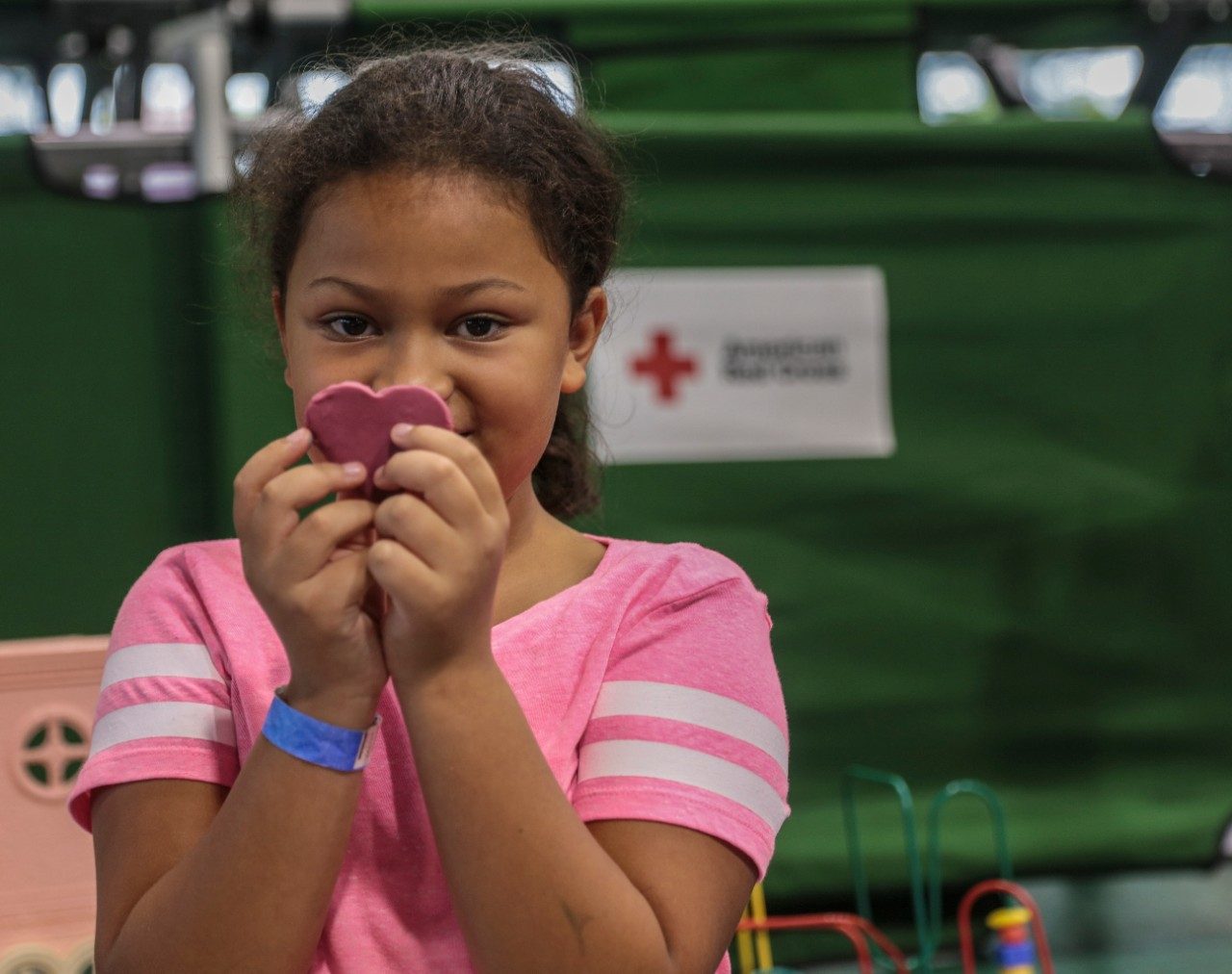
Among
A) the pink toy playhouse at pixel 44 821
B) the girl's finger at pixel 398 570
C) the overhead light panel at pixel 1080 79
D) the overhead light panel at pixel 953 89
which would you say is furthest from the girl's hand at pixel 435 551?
the overhead light panel at pixel 1080 79

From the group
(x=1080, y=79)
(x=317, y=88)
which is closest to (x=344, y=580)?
(x=317, y=88)

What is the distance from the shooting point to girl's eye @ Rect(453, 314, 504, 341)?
2.86 ft

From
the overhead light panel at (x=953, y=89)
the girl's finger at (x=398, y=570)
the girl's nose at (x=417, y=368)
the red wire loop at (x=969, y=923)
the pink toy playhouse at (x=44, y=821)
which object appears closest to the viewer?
the girl's finger at (x=398, y=570)

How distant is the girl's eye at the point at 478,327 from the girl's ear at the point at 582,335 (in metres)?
0.12

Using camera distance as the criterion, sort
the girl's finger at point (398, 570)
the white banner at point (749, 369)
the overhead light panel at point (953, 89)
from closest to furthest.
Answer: the girl's finger at point (398, 570)
the white banner at point (749, 369)
the overhead light panel at point (953, 89)

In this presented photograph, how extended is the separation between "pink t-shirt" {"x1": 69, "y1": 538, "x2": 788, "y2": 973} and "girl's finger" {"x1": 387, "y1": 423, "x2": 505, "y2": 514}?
0.16 metres

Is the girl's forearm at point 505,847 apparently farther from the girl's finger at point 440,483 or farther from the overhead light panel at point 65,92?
the overhead light panel at point 65,92

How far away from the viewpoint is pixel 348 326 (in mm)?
881

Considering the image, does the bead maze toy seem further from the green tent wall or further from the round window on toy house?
the round window on toy house

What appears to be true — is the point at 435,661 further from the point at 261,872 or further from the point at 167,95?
the point at 167,95

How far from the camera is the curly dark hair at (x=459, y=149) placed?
91 cm

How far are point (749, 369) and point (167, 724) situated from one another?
1333mm

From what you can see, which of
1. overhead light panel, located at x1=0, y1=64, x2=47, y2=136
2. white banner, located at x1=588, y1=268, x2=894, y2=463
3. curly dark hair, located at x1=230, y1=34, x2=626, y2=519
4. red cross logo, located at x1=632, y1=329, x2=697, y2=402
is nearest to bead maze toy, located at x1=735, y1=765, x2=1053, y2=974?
white banner, located at x1=588, y1=268, x2=894, y2=463

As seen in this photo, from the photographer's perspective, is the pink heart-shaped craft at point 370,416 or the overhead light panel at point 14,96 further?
the overhead light panel at point 14,96
